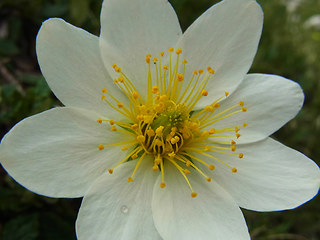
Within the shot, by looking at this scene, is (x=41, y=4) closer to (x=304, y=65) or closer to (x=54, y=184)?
(x=54, y=184)

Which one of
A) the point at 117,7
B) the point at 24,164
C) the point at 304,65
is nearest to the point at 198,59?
the point at 117,7

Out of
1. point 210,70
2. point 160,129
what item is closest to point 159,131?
point 160,129

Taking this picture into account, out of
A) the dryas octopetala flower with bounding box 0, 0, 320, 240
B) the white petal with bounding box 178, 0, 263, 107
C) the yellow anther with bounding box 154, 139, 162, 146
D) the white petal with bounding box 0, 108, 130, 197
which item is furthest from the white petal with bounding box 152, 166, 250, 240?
the white petal with bounding box 178, 0, 263, 107

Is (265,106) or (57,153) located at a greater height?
(265,106)

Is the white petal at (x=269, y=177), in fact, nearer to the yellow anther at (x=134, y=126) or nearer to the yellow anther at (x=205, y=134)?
the yellow anther at (x=205, y=134)

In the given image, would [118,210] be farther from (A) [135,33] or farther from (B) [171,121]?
(A) [135,33]

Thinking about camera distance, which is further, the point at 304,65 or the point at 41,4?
the point at 304,65

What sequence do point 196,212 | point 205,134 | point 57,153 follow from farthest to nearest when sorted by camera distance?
point 205,134 → point 196,212 → point 57,153
